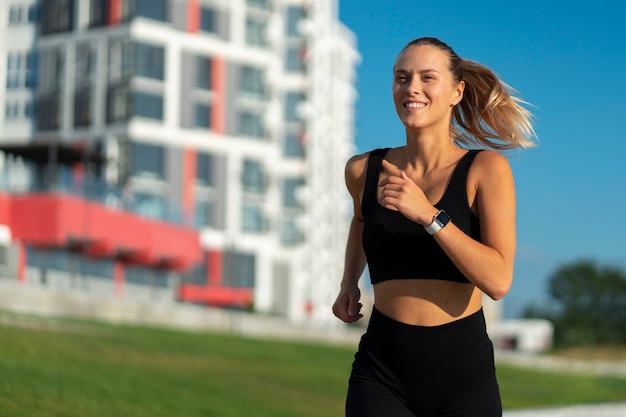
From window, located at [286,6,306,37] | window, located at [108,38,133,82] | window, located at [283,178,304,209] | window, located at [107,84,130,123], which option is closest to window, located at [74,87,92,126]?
window, located at [107,84,130,123]

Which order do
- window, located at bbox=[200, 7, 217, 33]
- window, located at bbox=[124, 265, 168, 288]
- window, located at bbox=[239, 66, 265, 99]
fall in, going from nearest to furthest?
1. window, located at bbox=[124, 265, 168, 288]
2. window, located at bbox=[200, 7, 217, 33]
3. window, located at bbox=[239, 66, 265, 99]

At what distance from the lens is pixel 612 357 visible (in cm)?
8250

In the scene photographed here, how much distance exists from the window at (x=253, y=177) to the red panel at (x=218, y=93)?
294 centimetres

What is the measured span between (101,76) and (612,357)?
128 ft

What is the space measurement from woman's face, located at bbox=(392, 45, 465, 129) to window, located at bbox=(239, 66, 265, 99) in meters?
73.0

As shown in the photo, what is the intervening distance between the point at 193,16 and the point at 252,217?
13.1 m

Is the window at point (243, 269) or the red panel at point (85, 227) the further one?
the window at point (243, 269)

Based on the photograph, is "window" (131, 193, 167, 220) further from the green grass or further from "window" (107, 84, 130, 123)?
the green grass

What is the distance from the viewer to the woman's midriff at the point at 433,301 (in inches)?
161

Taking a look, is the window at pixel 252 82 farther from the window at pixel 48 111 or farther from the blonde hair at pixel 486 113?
the blonde hair at pixel 486 113

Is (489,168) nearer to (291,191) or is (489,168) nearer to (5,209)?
(5,209)

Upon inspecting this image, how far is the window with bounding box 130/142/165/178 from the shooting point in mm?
70250

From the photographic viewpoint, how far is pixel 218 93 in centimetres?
7562

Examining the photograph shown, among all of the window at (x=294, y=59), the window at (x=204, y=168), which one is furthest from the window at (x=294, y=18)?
the window at (x=204, y=168)
